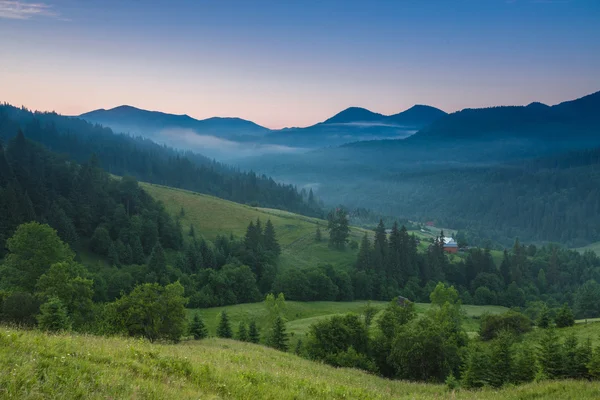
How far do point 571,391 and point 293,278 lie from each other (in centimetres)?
8546

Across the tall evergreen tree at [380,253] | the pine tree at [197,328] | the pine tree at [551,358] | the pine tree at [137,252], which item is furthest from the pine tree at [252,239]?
the pine tree at [551,358]

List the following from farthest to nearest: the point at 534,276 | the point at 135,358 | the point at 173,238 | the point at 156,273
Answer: the point at 534,276 < the point at 173,238 < the point at 156,273 < the point at 135,358

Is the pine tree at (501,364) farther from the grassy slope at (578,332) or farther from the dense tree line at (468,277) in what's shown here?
the dense tree line at (468,277)

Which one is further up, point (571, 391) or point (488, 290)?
point (571, 391)

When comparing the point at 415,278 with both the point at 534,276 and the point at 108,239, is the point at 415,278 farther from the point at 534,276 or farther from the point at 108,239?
the point at 108,239

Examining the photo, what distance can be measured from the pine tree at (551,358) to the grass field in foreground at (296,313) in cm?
4560

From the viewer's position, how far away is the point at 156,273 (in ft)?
301

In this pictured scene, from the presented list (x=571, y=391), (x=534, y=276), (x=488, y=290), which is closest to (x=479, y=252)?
(x=488, y=290)

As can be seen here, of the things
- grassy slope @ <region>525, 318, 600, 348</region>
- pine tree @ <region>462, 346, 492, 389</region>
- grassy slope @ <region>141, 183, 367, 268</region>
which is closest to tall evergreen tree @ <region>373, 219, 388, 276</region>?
grassy slope @ <region>141, 183, 367, 268</region>

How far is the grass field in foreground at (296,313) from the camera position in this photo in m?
78.1

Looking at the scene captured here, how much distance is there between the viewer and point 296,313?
92.4m

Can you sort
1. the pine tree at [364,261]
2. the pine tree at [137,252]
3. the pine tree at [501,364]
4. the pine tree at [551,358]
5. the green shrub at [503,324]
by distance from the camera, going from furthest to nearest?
the pine tree at [364,261] < the pine tree at [137,252] < the green shrub at [503,324] < the pine tree at [501,364] < the pine tree at [551,358]

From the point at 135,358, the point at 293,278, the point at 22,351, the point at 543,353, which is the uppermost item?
the point at 22,351

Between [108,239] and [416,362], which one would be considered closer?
[416,362]
